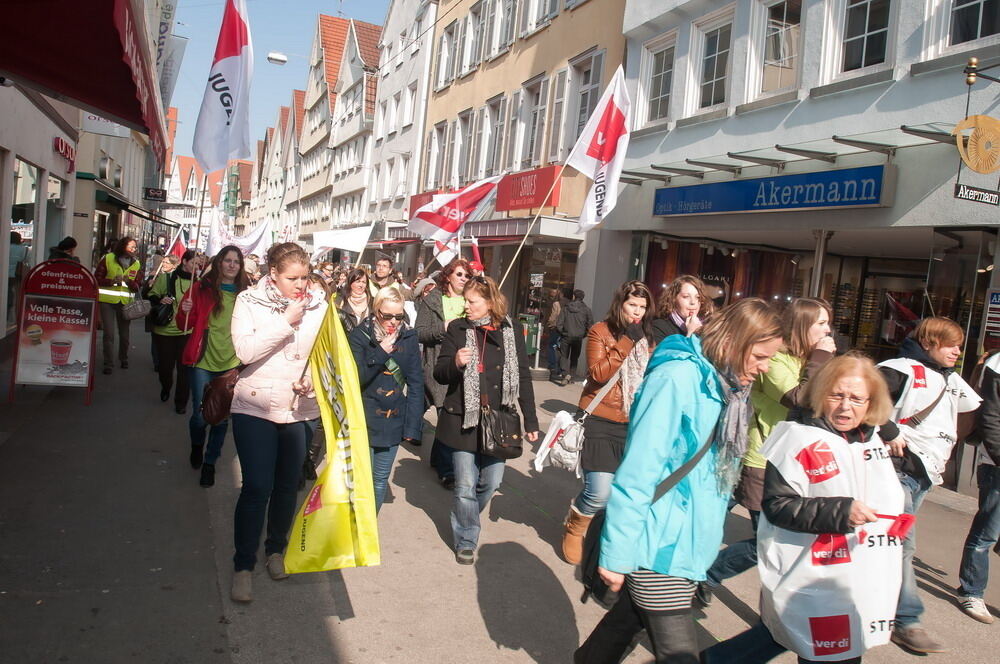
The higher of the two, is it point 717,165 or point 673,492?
point 717,165

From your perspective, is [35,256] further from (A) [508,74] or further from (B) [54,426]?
(A) [508,74]

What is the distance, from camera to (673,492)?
Result: 9.29 feet

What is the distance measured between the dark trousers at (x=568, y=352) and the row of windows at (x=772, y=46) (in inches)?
163

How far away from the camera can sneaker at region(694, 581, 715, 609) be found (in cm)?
466

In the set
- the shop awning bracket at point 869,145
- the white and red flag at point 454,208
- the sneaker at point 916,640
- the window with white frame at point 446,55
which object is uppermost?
the window with white frame at point 446,55

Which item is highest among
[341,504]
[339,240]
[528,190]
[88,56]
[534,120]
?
[534,120]

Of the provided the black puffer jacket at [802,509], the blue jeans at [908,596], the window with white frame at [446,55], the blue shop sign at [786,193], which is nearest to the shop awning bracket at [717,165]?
the blue shop sign at [786,193]

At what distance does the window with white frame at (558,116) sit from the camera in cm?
1748

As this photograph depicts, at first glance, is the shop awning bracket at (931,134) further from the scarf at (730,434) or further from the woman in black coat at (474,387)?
the scarf at (730,434)

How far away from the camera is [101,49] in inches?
215

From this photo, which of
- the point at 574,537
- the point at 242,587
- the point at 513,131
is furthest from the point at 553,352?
the point at 242,587

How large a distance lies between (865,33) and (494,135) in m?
12.7

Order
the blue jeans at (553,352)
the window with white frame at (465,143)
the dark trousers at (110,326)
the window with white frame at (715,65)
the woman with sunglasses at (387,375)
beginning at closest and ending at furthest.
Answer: the woman with sunglasses at (387,375), the dark trousers at (110,326), the window with white frame at (715,65), the blue jeans at (553,352), the window with white frame at (465,143)

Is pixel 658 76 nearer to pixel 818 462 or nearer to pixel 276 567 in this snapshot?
pixel 276 567
